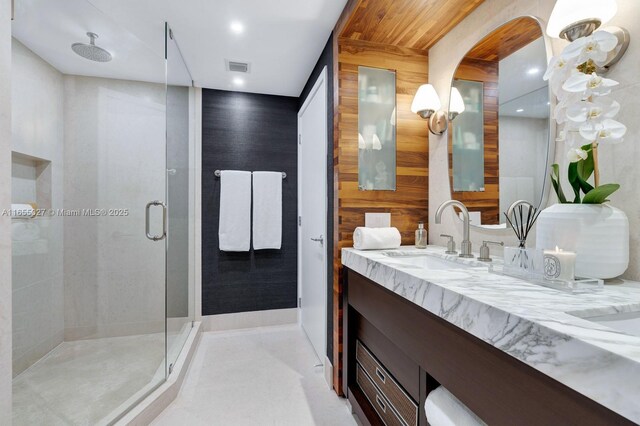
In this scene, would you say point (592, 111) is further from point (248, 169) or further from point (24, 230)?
point (248, 169)

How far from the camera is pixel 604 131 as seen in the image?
31.6 inches

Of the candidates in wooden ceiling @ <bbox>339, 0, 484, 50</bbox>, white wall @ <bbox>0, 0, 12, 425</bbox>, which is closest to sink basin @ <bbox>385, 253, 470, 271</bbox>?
wooden ceiling @ <bbox>339, 0, 484, 50</bbox>

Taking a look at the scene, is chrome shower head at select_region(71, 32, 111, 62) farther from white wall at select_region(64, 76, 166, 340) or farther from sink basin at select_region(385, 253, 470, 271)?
sink basin at select_region(385, 253, 470, 271)

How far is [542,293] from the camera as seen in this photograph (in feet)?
2.41

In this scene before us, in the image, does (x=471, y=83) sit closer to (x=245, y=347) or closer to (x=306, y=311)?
(x=306, y=311)

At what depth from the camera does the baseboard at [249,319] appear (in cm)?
275

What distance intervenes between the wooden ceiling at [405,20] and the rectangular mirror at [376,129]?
0.19 meters

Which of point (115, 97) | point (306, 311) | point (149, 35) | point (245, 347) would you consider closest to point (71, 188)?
point (115, 97)

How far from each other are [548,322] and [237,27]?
6.93 ft

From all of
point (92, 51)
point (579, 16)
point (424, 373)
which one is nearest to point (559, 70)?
point (579, 16)

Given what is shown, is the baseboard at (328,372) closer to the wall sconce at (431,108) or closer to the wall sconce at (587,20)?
the wall sconce at (431,108)

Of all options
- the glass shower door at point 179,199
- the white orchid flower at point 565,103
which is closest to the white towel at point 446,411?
the white orchid flower at point 565,103

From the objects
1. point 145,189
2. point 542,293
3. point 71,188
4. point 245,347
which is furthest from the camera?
point 245,347

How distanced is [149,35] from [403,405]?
255cm
